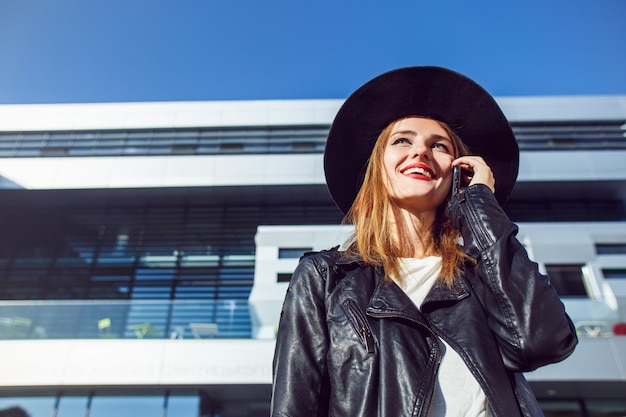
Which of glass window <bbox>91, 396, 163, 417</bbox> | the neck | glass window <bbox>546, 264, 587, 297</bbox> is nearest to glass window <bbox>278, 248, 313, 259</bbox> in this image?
glass window <bbox>91, 396, 163, 417</bbox>

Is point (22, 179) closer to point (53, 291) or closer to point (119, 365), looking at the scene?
point (53, 291)

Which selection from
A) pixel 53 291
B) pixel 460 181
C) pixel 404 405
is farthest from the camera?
pixel 53 291

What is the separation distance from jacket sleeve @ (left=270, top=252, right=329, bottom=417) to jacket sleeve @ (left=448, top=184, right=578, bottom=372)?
484 mm

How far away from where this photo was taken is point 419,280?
1.53m

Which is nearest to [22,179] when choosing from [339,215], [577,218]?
[339,215]

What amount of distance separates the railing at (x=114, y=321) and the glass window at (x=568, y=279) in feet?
30.0

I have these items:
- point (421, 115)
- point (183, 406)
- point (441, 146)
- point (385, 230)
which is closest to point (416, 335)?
point (385, 230)

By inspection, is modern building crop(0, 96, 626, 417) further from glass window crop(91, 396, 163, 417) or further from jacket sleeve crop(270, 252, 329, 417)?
jacket sleeve crop(270, 252, 329, 417)

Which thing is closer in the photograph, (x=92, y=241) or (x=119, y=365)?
(x=119, y=365)

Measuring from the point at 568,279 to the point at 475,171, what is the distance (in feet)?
46.2

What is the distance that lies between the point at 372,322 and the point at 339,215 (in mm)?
14711

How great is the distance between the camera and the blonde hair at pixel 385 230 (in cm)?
156

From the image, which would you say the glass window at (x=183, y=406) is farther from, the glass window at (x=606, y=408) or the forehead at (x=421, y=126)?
the forehead at (x=421, y=126)

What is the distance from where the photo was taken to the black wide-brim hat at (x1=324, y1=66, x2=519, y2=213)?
1954mm
